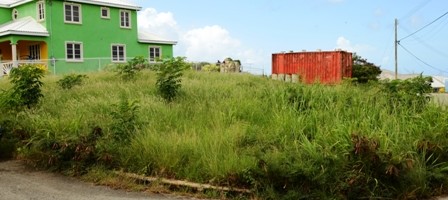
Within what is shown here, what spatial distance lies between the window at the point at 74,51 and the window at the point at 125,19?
389cm

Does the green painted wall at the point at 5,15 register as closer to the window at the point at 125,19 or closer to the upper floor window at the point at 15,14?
the upper floor window at the point at 15,14

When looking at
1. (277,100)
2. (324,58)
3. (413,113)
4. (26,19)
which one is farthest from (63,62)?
(413,113)

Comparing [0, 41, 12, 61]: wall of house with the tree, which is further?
[0, 41, 12, 61]: wall of house

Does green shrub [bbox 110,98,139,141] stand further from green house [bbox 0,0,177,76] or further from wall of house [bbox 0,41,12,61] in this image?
wall of house [bbox 0,41,12,61]

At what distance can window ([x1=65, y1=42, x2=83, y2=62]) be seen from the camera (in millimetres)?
28703

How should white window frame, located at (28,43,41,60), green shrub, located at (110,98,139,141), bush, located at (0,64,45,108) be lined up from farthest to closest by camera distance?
white window frame, located at (28,43,41,60) → bush, located at (0,64,45,108) → green shrub, located at (110,98,139,141)

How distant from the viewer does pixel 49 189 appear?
6.59 meters

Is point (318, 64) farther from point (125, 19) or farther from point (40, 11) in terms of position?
point (40, 11)

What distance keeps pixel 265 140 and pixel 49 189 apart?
343 cm

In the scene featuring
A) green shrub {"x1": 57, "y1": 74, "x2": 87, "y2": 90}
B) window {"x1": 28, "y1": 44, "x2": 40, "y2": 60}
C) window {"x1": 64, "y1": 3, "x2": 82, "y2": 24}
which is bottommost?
green shrub {"x1": 57, "y1": 74, "x2": 87, "y2": 90}

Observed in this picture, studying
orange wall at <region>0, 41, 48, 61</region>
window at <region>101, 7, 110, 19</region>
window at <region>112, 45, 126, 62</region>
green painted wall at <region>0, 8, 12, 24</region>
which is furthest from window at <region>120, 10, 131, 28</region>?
green painted wall at <region>0, 8, 12, 24</region>

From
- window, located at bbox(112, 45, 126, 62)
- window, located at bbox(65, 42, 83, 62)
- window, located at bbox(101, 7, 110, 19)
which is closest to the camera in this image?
window, located at bbox(65, 42, 83, 62)

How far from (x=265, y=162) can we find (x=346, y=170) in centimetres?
109

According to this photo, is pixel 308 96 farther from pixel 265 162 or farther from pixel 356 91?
pixel 265 162
